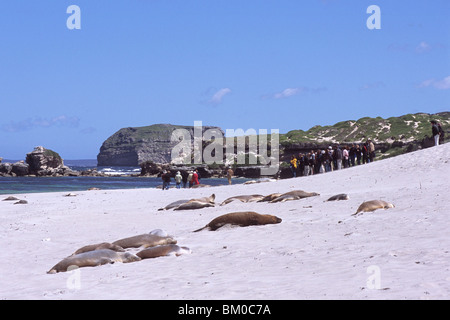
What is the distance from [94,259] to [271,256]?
303cm

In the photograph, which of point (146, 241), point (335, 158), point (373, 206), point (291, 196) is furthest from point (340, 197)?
point (335, 158)

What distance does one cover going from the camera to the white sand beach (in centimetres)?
630

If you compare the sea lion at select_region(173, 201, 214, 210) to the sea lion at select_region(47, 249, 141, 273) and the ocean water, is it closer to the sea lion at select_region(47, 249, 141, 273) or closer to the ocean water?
the sea lion at select_region(47, 249, 141, 273)

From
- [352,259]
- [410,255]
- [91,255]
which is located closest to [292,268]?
[352,259]

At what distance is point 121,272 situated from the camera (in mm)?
8398

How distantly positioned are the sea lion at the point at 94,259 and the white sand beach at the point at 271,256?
0.23 meters

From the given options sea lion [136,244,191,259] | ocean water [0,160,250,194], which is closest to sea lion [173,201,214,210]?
sea lion [136,244,191,259]

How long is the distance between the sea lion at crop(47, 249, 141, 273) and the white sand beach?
0.23 meters

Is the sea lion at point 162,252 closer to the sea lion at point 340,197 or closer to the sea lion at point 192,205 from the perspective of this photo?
the sea lion at point 340,197

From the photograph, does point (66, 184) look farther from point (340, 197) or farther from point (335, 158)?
point (340, 197)

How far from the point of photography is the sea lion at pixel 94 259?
9.03 meters

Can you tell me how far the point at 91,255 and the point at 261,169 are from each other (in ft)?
287
